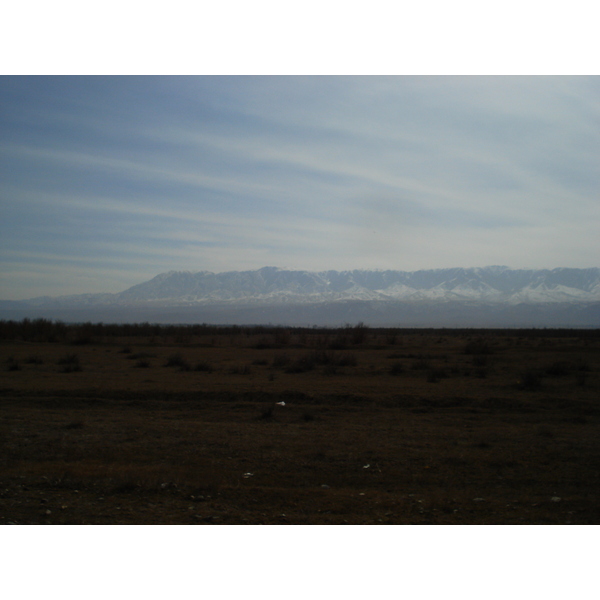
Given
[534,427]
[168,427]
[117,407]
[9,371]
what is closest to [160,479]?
[168,427]

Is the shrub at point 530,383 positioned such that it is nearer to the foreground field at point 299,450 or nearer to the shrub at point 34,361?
the foreground field at point 299,450

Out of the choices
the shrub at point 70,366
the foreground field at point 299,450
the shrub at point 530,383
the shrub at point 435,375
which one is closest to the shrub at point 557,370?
the foreground field at point 299,450

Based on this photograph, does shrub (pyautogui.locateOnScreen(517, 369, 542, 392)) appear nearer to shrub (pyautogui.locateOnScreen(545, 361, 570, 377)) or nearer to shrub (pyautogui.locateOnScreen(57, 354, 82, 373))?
shrub (pyautogui.locateOnScreen(545, 361, 570, 377))

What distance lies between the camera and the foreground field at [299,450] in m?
7.62

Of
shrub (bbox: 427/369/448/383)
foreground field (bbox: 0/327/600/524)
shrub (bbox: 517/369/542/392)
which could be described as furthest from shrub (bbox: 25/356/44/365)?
shrub (bbox: 517/369/542/392)

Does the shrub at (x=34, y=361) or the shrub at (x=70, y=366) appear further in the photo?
the shrub at (x=34, y=361)

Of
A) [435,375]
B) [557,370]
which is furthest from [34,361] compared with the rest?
[557,370]

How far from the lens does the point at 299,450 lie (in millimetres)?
11562

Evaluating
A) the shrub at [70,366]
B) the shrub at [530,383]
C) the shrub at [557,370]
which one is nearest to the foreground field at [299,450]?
the shrub at [530,383]

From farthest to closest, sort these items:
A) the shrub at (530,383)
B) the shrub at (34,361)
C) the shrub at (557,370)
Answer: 1. the shrub at (34,361)
2. the shrub at (557,370)
3. the shrub at (530,383)

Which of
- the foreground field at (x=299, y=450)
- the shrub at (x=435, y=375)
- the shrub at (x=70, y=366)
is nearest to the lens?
the foreground field at (x=299, y=450)

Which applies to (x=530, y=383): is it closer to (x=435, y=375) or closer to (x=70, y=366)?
(x=435, y=375)

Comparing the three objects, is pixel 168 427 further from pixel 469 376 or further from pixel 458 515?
pixel 469 376

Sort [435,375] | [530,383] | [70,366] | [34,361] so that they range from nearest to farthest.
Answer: [530,383]
[435,375]
[70,366]
[34,361]
